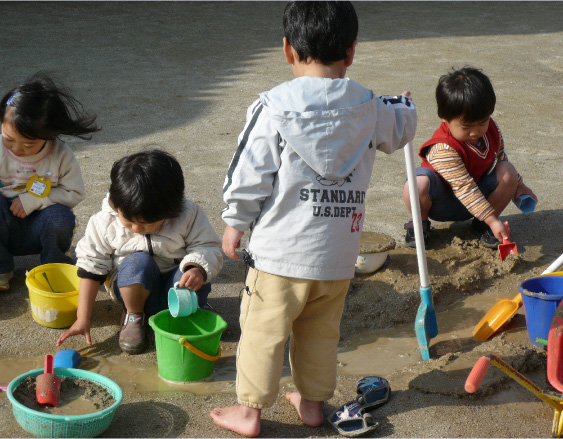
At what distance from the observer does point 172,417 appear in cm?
245

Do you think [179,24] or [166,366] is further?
[179,24]

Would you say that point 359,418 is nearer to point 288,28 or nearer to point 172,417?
point 172,417

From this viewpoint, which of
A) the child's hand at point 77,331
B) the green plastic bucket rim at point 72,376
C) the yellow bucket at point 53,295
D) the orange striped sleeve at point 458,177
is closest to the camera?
the green plastic bucket rim at point 72,376

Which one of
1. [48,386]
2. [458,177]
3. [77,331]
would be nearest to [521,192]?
[458,177]

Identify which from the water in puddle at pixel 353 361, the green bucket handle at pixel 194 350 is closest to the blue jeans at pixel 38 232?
the water in puddle at pixel 353 361

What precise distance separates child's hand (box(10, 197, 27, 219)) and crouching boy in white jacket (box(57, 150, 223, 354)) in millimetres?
497

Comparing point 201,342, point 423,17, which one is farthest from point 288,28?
point 423,17

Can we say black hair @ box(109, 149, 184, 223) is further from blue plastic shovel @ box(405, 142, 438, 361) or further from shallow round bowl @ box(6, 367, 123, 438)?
blue plastic shovel @ box(405, 142, 438, 361)

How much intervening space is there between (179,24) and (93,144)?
196 inches

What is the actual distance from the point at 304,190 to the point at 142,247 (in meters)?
1.04

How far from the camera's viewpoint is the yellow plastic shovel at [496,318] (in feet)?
9.93

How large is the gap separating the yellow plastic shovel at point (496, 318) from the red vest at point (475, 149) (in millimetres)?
855

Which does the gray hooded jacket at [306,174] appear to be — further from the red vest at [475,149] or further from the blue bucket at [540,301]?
the red vest at [475,149]

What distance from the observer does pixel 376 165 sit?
4.95 meters
